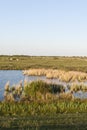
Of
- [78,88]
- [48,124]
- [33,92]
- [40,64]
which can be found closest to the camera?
[48,124]

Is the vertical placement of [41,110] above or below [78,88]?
above

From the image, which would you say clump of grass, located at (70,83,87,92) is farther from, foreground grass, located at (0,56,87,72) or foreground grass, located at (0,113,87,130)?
foreground grass, located at (0,56,87,72)

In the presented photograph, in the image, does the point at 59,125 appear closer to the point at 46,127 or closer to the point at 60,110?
the point at 46,127

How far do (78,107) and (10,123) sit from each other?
7219 millimetres

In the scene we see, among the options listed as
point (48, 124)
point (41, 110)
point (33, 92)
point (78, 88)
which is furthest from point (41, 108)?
point (78, 88)

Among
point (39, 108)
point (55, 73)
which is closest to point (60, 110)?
point (39, 108)

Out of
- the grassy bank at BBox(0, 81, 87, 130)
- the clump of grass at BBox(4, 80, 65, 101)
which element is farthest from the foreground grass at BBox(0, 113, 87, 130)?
the clump of grass at BBox(4, 80, 65, 101)

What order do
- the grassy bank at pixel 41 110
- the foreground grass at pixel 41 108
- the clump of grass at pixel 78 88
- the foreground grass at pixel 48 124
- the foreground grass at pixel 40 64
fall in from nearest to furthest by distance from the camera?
the foreground grass at pixel 48 124 < the grassy bank at pixel 41 110 < the foreground grass at pixel 41 108 < the clump of grass at pixel 78 88 < the foreground grass at pixel 40 64

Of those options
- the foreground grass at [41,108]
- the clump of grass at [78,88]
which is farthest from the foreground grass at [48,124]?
the clump of grass at [78,88]

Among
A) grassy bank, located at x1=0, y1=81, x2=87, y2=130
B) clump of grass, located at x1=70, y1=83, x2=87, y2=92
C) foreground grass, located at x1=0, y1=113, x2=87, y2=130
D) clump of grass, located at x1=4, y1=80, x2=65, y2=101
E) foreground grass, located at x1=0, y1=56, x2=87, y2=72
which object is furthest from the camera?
foreground grass, located at x1=0, y1=56, x2=87, y2=72

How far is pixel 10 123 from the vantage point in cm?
1320

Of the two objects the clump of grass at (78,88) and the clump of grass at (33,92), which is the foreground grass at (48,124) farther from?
the clump of grass at (78,88)

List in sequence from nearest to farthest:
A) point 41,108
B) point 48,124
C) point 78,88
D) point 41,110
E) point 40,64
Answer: point 48,124 < point 41,110 < point 41,108 < point 78,88 < point 40,64

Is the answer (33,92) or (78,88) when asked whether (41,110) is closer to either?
(33,92)
